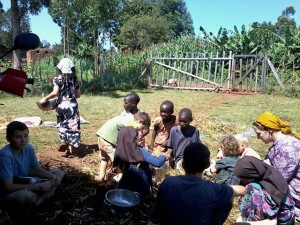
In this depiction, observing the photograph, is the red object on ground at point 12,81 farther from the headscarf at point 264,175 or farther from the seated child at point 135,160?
the headscarf at point 264,175

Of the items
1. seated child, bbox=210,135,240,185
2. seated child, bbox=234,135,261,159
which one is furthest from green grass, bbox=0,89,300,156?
seated child, bbox=210,135,240,185

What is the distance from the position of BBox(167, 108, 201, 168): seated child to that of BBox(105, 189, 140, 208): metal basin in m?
1.39

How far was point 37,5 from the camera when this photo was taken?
16.3m

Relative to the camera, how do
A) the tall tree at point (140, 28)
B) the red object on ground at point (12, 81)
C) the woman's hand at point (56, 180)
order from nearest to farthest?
the red object on ground at point (12, 81) < the woman's hand at point (56, 180) < the tall tree at point (140, 28)

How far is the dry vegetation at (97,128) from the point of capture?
3463 mm

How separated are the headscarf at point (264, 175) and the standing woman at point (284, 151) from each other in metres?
0.42

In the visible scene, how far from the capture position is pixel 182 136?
4.68 metres

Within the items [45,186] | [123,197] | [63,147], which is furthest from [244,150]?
[63,147]

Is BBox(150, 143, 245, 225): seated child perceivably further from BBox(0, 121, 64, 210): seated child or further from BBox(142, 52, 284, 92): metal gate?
BBox(142, 52, 284, 92): metal gate

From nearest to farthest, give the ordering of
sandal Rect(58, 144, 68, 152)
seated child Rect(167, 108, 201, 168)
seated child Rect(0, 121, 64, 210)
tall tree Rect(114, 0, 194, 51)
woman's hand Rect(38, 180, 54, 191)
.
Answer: seated child Rect(0, 121, 64, 210) → woman's hand Rect(38, 180, 54, 191) → seated child Rect(167, 108, 201, 168) → sandal Rect(58, 144, 68, 152) → tall tree Rect(114, 0, 194, 51)

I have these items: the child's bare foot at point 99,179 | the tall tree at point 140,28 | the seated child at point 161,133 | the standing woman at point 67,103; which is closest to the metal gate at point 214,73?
the seated child at point 161,133

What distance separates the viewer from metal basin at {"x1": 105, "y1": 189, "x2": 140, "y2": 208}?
3402 millimetres

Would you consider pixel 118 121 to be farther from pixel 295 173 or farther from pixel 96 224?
pixel 295 173

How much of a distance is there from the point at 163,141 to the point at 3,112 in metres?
5.73
